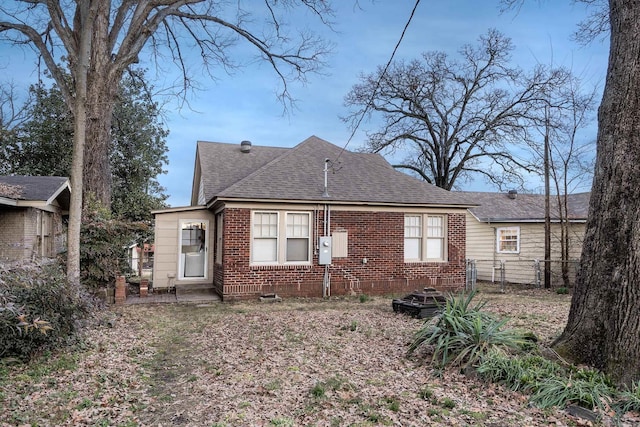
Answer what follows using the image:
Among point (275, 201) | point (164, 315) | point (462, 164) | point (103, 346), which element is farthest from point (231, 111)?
point (462, 164)

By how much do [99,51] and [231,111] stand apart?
15.4 ft

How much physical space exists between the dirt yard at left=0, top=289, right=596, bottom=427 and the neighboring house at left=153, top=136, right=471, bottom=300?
3832mm

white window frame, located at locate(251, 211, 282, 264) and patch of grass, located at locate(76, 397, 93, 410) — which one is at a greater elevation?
white window frame, located at locate(251, 211, 282, 264)

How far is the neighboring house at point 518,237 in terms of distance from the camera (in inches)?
646

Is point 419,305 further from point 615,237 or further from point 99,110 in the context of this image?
point 99,110

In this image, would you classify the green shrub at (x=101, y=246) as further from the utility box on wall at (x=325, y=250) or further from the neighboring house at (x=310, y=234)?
the utility box on wall at (x=325, y=250)

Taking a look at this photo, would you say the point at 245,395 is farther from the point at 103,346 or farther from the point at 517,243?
the point at 517,243

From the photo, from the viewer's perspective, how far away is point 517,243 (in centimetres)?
→ 1770

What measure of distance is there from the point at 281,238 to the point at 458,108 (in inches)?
701

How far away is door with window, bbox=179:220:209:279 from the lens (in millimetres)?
13227

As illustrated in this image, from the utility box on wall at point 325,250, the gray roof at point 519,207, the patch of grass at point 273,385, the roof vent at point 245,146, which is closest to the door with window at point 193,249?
the utility box on wall at point 325,250

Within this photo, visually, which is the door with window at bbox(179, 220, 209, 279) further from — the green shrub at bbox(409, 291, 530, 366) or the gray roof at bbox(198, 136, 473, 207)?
the green shrub at bbox(409, 291, 530, 366)

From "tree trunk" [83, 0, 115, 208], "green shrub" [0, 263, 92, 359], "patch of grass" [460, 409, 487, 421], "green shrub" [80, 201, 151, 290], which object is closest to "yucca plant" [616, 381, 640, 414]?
"patch of grass" [460, 409, 487, 421]

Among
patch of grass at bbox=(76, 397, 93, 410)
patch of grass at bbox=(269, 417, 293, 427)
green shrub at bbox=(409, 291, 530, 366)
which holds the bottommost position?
patch of grass at bbox=(269, 417, 293, 427)
